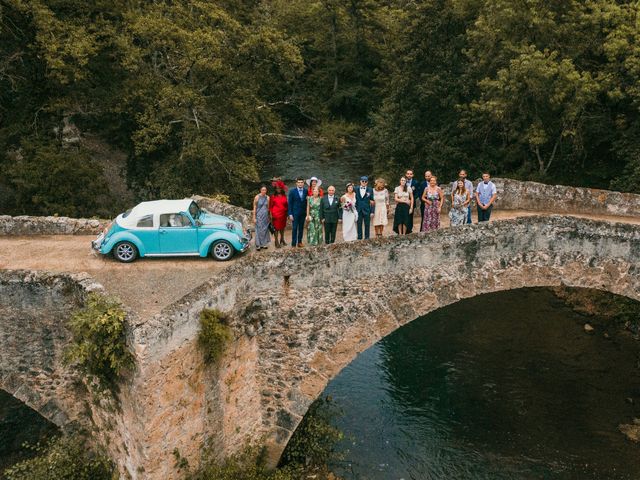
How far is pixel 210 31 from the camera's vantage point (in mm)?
24453

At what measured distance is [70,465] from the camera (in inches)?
469

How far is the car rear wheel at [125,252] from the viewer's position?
12922 mm

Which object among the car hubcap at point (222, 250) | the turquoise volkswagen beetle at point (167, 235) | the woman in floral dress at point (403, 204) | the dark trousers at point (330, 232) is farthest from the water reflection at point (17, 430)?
the woman in floral dress at point (403, 204)

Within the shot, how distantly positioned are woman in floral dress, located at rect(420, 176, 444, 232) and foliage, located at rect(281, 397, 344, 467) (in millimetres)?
4802

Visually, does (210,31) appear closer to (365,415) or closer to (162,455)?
(365,415)

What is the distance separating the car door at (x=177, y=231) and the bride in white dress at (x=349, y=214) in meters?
3.13

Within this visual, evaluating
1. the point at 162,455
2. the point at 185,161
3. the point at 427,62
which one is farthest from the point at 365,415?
the point at 427,62

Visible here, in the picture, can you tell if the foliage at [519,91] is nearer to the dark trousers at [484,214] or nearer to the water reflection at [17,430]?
the dark trousers at [484,214]

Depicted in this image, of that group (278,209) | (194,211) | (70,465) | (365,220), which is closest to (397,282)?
(365,220)

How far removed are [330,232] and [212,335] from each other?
371 cm

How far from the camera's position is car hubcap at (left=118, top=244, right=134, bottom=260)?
12.9 m

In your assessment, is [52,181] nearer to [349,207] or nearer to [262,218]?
[262,218]

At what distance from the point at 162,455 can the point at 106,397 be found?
4.64ft

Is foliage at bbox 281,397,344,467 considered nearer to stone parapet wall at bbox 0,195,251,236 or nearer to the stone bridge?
the stone bridge
